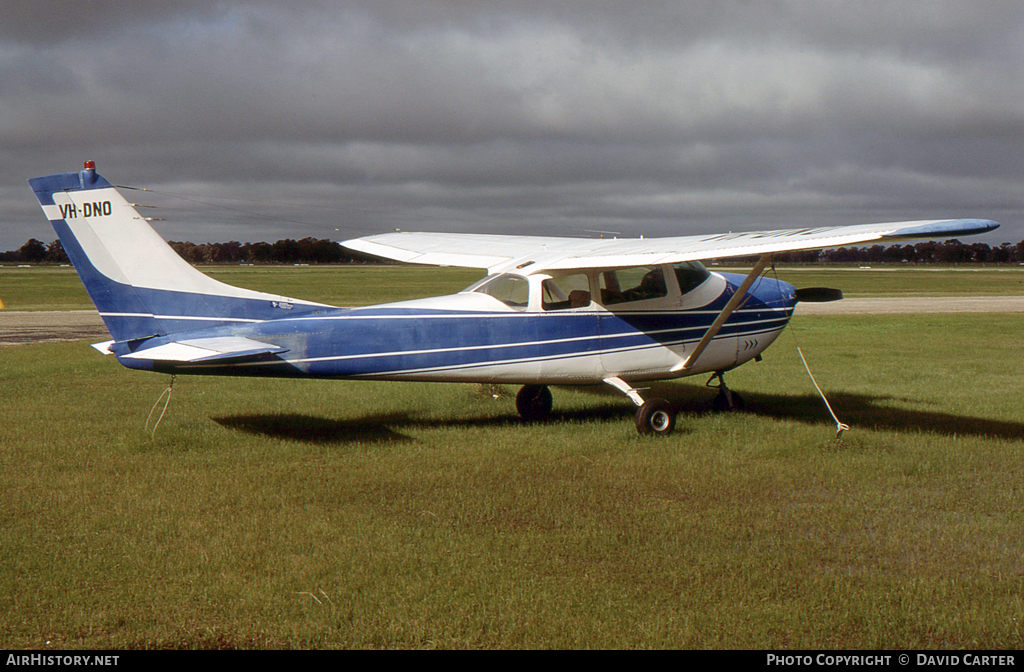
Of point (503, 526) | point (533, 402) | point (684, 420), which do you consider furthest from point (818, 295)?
point (503, 526)

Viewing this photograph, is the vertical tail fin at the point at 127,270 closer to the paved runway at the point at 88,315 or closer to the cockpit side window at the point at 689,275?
the cockpit side window at the point at 689,275

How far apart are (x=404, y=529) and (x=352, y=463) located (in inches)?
84.5

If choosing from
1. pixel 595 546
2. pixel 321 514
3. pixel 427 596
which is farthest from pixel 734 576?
pixel 321 514

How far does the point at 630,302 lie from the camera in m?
9.71

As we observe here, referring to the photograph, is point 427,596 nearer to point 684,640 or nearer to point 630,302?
point 684,640

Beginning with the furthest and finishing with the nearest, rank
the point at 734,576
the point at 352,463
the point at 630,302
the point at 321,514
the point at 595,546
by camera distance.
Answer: the point at 630,302 < the point at 352,463 < the point at 321,514 < the point at 595,546 < the point at 734,576

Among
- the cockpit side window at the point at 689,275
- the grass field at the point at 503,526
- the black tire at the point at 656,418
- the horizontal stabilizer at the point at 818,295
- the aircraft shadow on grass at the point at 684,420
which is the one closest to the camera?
the grass field at the point at 503,526

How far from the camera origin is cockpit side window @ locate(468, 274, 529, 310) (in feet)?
30.8

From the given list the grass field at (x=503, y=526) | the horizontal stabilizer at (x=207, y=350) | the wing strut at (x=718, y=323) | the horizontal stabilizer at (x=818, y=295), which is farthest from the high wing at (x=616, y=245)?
the horizontal stabilizer at (x=207, y=350)

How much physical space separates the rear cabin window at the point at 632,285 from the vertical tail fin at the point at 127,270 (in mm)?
4072

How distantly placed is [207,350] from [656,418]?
16.8 ft

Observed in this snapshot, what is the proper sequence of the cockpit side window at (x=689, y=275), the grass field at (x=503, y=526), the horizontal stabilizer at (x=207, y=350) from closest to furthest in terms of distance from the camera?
1. the grass field at (x=503, y=526)
2. the horizontal stabilizer at (x=207, y=350)
3. the cockpit side window at (x=689, y=275)

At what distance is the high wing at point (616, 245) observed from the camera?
7.12 metres

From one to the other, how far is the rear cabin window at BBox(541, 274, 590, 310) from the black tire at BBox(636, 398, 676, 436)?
1.48 m
